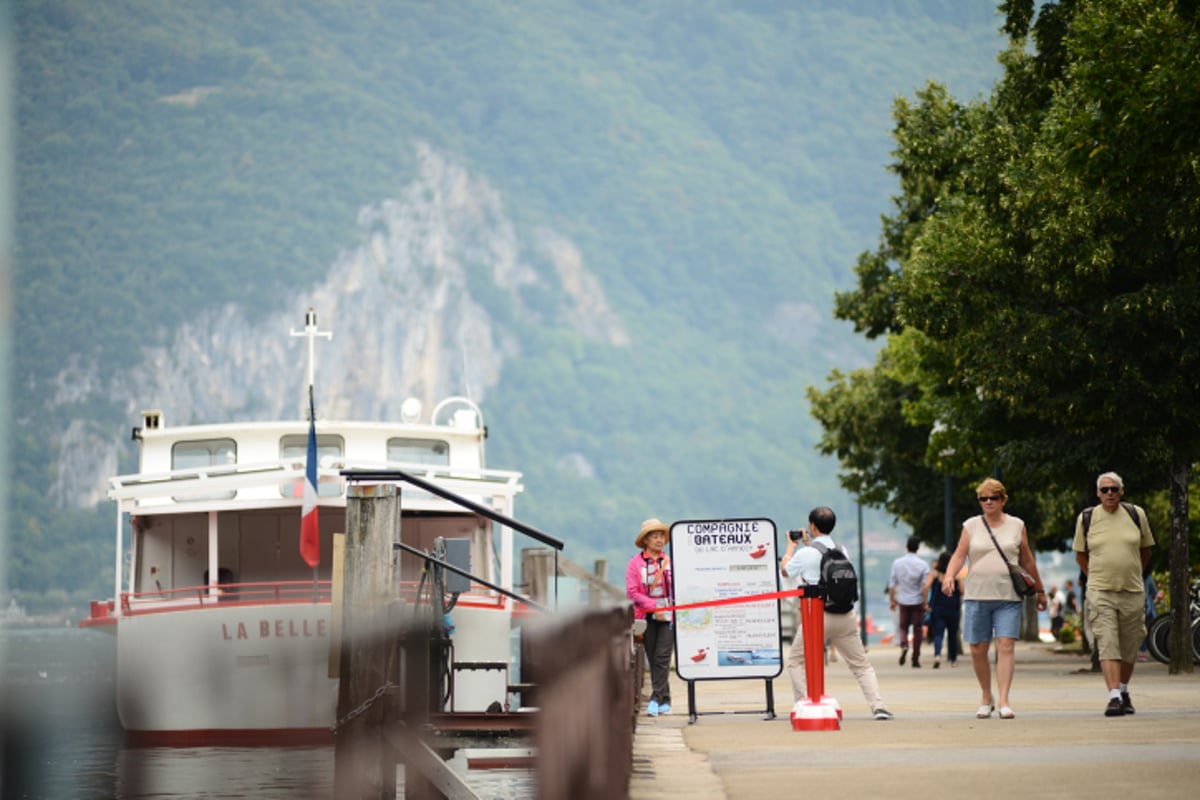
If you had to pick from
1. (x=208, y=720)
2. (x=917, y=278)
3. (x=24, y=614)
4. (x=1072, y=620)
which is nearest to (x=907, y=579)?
(x=917, y=278)

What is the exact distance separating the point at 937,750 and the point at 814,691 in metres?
2.48

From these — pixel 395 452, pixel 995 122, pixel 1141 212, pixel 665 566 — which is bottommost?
pixel 665 566

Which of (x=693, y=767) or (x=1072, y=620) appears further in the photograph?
(x=1072, y=620)

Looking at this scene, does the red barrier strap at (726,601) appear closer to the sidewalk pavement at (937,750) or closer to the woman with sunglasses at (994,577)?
the sidewalk pavement at (937,750)

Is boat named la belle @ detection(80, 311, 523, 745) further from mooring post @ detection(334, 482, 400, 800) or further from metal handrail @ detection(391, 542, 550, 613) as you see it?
mooring post @ detection(334, 482, 400, 800)

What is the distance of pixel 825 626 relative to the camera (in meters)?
14.9

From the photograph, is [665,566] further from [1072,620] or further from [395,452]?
[1072,620]

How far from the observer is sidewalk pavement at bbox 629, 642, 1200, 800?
954 centimetres

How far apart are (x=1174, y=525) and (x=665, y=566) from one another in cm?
961

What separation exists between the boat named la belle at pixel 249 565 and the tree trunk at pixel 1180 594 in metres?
9.84

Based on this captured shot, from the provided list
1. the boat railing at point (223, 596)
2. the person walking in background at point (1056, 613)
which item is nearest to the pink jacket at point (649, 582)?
the boat railing at point (223, 596)

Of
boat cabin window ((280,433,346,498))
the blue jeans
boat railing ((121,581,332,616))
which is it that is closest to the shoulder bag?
the blue jeans

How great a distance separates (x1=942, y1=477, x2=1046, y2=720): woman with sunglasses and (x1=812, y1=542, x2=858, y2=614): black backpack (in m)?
0.77

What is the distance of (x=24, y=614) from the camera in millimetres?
164375
